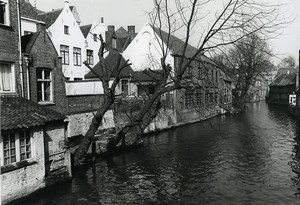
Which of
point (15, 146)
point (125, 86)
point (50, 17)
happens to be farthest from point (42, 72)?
point (50, 17)

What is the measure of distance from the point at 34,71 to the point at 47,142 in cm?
565

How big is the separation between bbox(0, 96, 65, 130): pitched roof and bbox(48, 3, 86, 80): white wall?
17.2 m

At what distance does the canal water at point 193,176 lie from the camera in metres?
11.2

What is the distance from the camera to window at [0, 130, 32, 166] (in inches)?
401

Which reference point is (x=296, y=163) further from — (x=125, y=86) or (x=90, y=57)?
(x=90, y=57)

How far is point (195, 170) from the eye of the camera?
48.2 ft

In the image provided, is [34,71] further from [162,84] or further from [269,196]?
[269,196]

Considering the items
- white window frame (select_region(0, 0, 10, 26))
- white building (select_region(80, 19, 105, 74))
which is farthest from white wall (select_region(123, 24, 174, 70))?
white window frame (select_region(0, 0, 10, 26))

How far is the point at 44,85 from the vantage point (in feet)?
57.1

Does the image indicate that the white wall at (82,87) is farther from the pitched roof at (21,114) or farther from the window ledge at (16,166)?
the window ledge at (16,166)

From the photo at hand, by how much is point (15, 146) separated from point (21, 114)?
1363 millimetres

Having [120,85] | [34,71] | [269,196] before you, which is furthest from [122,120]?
[269,196]

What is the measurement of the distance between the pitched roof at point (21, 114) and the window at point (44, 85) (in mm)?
4179

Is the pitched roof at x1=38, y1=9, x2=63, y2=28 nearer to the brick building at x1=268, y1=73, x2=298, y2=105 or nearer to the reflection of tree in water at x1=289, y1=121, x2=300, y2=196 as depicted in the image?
the reflection of tree in water at x1=289, y1=121, x2=300, y2=196
